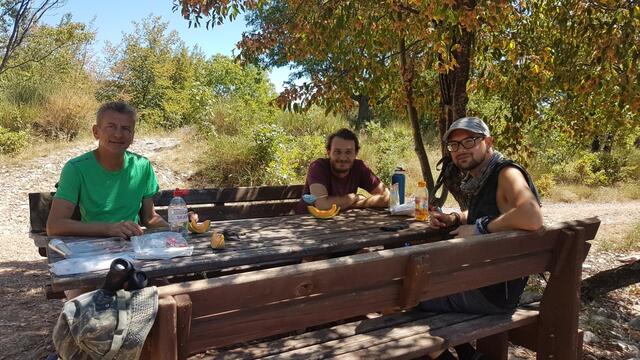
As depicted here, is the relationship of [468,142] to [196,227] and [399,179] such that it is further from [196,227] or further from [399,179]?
[196,227]

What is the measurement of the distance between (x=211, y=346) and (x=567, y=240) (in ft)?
6.62

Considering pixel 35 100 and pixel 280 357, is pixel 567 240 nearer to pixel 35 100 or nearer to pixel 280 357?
pixel 280 357

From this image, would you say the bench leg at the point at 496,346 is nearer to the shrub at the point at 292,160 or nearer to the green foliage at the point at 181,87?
the shrub at the point at 292,160

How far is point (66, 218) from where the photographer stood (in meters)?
3.22

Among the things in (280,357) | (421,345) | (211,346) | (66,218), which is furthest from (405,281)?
(66,218)

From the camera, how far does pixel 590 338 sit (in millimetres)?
4152

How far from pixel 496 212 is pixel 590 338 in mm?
1867

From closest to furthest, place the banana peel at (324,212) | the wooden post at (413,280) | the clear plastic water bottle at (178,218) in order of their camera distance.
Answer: the wooden post at (413,280) < the clear plastic water bottle at (178,218) < the banana peel at (324,212)

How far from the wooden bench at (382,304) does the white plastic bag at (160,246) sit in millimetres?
574

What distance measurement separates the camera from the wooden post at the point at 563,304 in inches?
113

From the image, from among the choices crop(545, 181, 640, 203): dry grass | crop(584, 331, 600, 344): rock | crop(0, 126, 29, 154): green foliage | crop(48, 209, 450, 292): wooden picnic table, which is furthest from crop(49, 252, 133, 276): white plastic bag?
crop(545, 181, 640, 203): dry grass

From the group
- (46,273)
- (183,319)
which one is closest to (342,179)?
(183,319)

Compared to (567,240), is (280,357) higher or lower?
lower

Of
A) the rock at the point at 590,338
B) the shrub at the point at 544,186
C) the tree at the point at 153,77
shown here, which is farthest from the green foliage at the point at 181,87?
the rock at the point at 590,338
